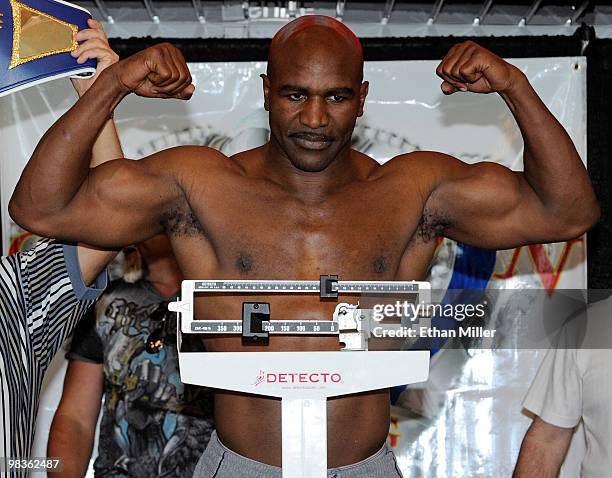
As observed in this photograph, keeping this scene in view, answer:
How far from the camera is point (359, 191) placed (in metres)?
1.96

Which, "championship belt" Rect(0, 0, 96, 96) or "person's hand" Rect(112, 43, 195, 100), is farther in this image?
"championship belt" Rect(0, 0, 96, 96)

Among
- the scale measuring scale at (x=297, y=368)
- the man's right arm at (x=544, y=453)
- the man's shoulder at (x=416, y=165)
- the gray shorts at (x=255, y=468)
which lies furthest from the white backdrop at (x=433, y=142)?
the scale measuring scale at (x=297, y=368)

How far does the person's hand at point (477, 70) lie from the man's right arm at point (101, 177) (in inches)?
18.8

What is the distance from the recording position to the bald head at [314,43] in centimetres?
185

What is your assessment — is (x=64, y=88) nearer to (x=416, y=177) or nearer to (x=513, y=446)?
(x=416, y=177)

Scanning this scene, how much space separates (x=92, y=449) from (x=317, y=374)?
1209 mm

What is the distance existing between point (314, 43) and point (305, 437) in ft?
2.31

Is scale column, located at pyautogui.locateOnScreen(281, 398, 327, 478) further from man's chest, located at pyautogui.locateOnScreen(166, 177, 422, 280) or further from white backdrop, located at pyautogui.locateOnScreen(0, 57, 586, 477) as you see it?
white backdrop, located at pyautogui.locateOnScreen(0, 57, 586, 477)

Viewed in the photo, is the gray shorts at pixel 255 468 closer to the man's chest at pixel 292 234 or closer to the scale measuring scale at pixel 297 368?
the scale measuring scale at pixel 297 368

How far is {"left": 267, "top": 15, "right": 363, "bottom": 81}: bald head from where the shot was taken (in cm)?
185

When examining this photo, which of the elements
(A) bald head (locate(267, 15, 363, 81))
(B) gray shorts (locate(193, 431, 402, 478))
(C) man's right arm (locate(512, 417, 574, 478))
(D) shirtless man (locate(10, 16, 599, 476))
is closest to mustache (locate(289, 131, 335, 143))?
(D) shirtless man (locate(10, 16, 599, 476))

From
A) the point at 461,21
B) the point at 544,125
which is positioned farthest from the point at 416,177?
the point at 461,21

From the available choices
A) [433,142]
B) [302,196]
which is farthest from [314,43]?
[433,142]

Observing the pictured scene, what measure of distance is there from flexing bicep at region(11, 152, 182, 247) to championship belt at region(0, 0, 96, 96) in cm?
24
